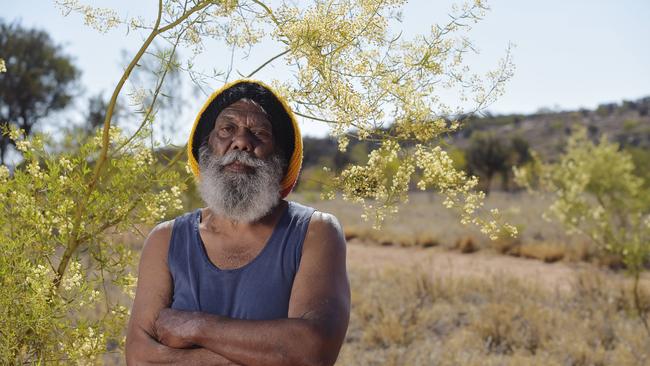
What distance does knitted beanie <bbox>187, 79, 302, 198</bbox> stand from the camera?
2.75 meters

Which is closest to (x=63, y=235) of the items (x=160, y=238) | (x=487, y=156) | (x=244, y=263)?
(x=160, y=238)

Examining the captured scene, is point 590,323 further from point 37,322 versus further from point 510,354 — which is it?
point 37,322

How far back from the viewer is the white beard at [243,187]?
2.64 meters

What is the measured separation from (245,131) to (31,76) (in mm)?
23622

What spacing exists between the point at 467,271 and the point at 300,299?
13.8 metres

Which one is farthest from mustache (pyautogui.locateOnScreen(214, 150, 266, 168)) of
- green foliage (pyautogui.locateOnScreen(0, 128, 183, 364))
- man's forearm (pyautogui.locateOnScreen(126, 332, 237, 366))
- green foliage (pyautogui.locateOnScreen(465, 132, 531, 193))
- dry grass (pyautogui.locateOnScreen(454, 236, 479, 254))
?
green foliage (pyautogui.locateOnScreen(465, 132, 531, 193))

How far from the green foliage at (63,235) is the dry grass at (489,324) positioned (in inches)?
176

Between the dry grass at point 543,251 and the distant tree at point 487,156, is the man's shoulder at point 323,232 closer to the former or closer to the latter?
the dry grass at point 543,251

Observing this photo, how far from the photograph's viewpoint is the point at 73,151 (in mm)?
3520

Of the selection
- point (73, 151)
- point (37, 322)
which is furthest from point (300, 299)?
point (73, 151)

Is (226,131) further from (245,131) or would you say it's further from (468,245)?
(468,245)

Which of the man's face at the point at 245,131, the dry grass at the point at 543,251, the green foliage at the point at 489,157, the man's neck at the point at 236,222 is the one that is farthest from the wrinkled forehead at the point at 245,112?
the green foliage at the point at 489,157

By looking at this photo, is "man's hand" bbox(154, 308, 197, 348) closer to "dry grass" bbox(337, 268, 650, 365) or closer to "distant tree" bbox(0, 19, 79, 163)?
"dry grass" bbox(337, 268, 650, 365)

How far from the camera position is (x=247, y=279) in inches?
97.8
